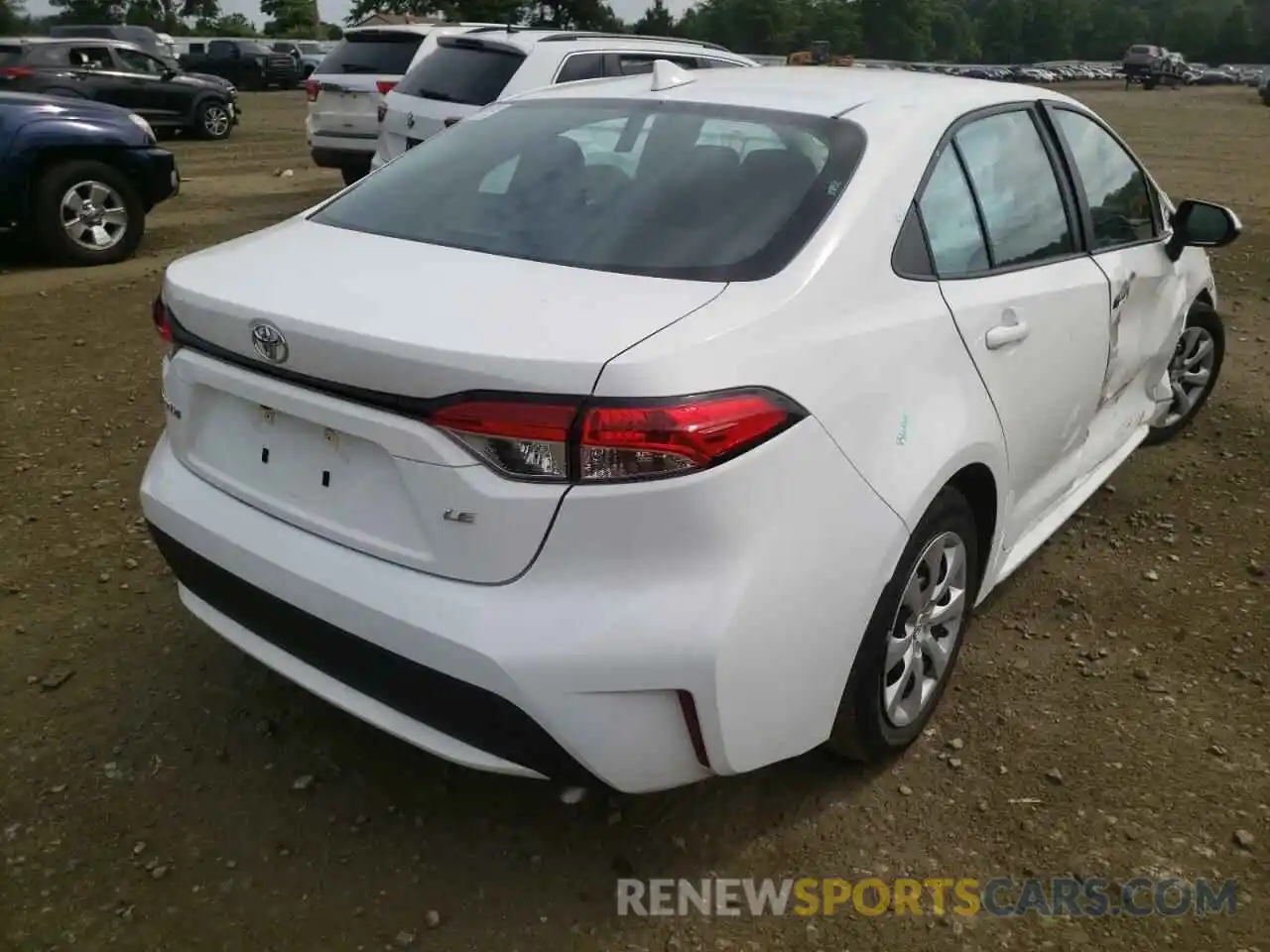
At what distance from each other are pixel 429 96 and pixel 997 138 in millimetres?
5982

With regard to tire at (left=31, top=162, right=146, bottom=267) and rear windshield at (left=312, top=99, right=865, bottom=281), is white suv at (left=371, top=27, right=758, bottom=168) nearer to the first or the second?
tire at (left=31, top=162, right=146, bottom=267)

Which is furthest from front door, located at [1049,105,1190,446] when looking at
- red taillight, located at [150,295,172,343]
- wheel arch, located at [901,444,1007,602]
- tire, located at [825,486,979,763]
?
red taillight, located at [150,295,172,343]

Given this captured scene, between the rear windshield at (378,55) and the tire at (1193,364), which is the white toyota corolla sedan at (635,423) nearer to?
the tire at (1193,364)

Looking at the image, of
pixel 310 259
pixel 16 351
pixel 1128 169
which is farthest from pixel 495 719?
pixel 16 351

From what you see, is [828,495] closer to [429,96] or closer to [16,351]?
[16,351]

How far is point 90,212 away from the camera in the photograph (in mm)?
7801

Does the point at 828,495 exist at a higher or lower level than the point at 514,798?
higher

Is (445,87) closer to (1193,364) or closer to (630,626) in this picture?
(1193,364)

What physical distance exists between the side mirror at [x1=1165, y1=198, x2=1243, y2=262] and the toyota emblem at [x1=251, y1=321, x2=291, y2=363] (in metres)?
3.20

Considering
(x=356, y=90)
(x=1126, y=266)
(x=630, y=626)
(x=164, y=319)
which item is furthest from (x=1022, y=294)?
(x=356, y=90)

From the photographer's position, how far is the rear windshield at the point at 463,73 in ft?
26.3

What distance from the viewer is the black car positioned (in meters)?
14.5

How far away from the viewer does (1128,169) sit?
390cm

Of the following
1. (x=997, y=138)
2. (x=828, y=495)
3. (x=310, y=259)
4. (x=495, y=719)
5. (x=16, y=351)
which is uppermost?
(x=997, y=138)
